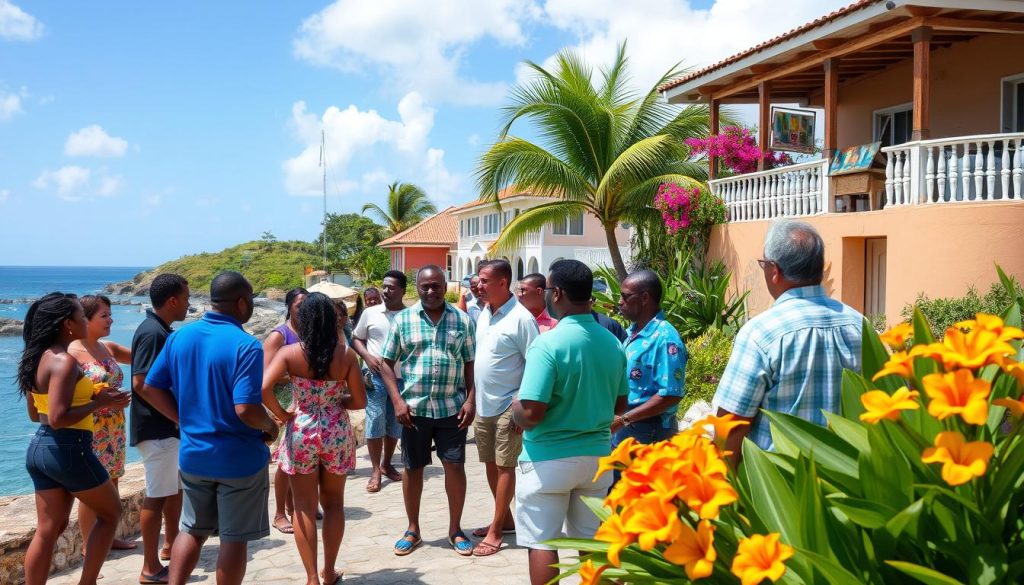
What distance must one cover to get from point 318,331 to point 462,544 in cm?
198

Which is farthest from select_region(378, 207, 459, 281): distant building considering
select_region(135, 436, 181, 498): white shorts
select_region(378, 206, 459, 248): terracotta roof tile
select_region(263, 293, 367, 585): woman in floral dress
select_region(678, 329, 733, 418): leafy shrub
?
select_region(263, 293, 367, 585): woman in floral dress

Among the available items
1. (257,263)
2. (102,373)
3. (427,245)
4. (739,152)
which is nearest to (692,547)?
(102,373)

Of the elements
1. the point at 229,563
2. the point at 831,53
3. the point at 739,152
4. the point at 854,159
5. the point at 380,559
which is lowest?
the point at 380,559

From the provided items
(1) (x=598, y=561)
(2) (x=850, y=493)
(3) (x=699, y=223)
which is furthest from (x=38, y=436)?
(3) (x=699, y=223)

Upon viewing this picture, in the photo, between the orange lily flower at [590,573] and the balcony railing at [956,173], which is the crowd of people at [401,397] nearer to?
the orange lily flower at [590,573]

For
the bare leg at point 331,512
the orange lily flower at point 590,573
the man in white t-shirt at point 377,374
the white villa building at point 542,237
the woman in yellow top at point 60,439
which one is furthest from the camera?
the white villa building at point 542,237

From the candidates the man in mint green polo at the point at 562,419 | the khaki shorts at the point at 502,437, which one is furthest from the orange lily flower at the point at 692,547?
the khaki shorts at the point at 502,437

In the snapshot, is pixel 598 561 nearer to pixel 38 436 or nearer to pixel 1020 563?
pixel 1020 563

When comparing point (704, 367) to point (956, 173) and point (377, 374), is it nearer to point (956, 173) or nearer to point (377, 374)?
point (956, 173)

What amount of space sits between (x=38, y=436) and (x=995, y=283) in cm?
1056

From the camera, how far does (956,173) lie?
10.8 m

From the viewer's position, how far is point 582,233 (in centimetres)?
3722

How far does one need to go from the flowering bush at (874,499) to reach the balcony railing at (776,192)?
465 inches

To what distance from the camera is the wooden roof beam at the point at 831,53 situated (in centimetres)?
1145
